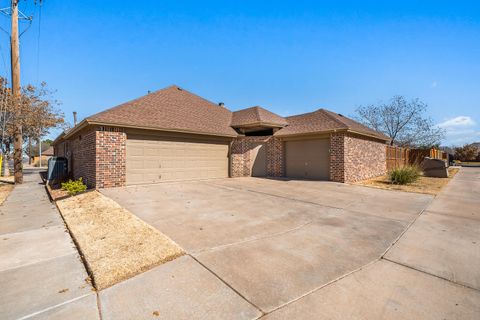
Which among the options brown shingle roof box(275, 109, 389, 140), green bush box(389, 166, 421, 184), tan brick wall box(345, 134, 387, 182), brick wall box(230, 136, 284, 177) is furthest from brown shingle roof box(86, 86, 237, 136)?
green bush box(389, 166, 421, 184)

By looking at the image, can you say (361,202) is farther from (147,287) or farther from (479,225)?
(147,287)

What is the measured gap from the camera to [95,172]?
920 cm

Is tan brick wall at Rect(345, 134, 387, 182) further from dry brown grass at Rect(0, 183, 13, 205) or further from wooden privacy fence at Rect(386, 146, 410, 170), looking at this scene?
dry brown grass at Rect(0, 183, 13, 205)

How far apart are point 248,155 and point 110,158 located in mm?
7832

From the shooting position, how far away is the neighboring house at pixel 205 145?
31.9 ft

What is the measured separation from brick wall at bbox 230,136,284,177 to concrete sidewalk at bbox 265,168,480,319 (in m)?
10.4

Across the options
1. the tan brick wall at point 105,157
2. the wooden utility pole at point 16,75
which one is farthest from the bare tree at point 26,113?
the tan brick wall at point 105,157

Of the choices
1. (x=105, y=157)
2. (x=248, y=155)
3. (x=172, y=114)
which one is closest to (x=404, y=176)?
(x=248, y=155)

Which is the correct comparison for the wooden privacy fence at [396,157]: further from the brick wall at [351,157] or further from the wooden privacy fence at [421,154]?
the brick wall at [351,157]

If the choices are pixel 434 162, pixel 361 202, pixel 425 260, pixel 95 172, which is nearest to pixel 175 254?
pixel 425 260

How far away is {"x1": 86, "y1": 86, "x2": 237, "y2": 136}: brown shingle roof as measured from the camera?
33.1 feet

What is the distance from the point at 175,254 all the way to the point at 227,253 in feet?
2.58

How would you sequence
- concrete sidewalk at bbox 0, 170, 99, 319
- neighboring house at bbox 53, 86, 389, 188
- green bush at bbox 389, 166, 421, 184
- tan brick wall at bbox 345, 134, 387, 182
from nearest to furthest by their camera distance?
concrete sidewalk at bbox 0, 170, 99, 319 < neighboring house at bbox 53, 86, 389, 188 < green bush at bbox 389, 166, 421, 184 < tan brick wall at bbox 345, 134, 387, 182

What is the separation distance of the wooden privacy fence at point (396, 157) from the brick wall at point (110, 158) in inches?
Answer: 706
